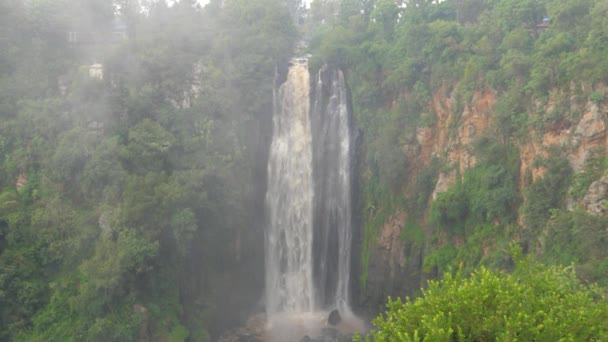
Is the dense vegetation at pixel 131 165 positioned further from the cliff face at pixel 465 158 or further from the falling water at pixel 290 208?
the cliff face at pixel 465 158

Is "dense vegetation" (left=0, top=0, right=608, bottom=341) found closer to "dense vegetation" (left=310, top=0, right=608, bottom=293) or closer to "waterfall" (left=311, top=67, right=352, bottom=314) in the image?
"dense vegetation" (left=310, top=0, right=608, bottom=293)

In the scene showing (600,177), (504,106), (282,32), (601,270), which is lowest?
(601,270)

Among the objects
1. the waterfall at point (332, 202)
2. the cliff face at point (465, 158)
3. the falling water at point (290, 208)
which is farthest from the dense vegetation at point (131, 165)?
the cliff face at point (465, 158)

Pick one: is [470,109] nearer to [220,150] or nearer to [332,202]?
[332,202]

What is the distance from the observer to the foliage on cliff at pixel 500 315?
33.0 ft

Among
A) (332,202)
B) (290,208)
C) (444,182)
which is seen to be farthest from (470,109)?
(290,208)

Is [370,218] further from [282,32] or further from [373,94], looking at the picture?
[282,32]

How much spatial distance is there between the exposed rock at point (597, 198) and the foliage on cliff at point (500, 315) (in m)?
6.81

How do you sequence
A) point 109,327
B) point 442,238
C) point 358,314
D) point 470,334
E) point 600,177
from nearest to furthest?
point 470,334 → point 600,177 → point 109,327 → point 442,238 → point 358,314

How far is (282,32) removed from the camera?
31609 mm

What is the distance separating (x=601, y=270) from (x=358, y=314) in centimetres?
1344

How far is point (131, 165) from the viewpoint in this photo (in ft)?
75.6

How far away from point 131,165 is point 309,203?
9.80 meters

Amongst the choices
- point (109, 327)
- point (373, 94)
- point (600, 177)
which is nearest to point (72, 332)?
point (109, 327)
